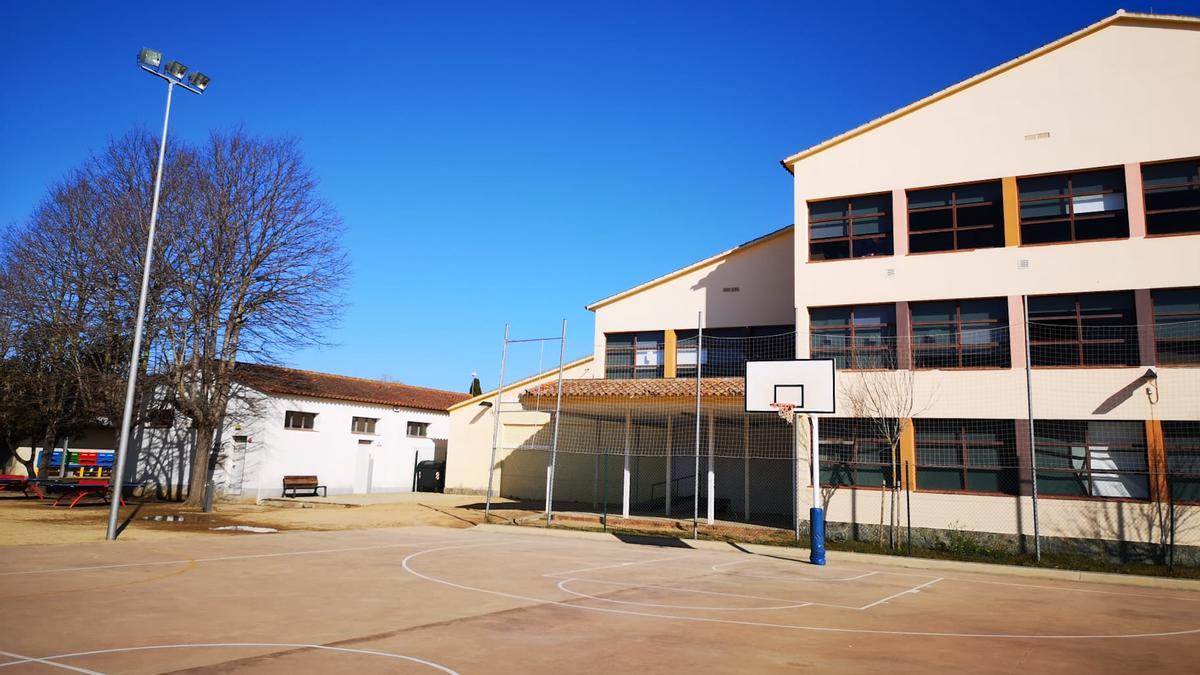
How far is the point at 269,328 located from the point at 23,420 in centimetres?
1363

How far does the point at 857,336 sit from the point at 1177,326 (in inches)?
275

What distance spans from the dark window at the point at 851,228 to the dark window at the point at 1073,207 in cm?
331

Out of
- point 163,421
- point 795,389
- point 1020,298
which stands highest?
point 1020,298

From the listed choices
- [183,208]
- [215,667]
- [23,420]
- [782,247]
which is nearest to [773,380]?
[782,247]

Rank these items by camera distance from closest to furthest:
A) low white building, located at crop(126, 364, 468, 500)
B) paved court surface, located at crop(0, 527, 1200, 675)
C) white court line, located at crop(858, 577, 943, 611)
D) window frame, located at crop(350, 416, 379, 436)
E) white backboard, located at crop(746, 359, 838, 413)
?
1. paved court surface, located at crop(0, 527, 1200, 675)
2. white court line, located at crop(858, 577, 943, 611)
3. white backboard, located at crop(746, 359, 838, 413)
4. low white building, located at crop(126, 364, 468, 500)
5. window frame, located at crop(350, 416, 379, 436)

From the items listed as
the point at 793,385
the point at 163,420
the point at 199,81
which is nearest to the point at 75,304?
the point at 163,420

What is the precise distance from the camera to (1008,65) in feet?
64.1

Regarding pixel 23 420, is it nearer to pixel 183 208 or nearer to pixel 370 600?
pixel 183 208

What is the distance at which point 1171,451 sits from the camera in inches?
663

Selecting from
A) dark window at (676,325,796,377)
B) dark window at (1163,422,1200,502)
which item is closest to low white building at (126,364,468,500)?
dark window at (676,325,796,377)

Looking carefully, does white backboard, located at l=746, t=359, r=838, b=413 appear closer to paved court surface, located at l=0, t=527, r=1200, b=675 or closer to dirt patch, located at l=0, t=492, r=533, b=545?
paved court surface, located at l=0, t=527, r=1200, b=675

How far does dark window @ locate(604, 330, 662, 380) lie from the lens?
2611cm

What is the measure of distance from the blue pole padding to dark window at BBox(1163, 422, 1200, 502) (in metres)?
7.91

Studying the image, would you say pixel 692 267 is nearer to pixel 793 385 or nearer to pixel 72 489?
pixel 793 385
